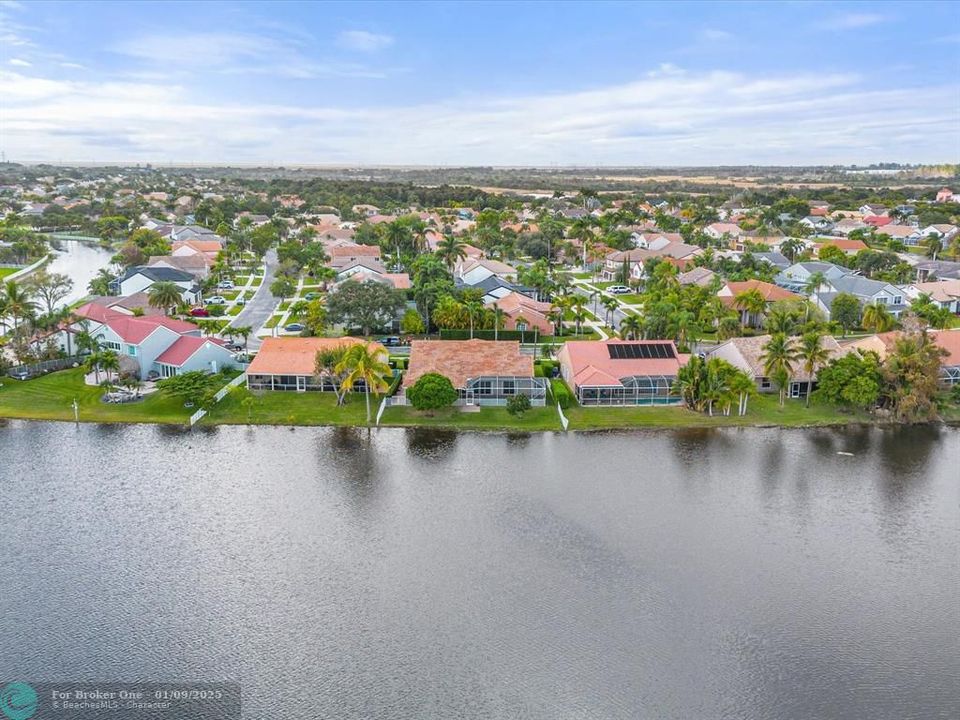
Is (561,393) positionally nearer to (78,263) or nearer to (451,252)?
(451,252)

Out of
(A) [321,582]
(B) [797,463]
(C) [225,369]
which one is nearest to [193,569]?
(A) [321,582]

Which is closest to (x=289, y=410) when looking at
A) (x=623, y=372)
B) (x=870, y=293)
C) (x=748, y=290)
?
(x=623, y=372)

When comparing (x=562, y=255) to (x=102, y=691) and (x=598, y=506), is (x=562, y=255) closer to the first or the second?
(x=598, y=506)

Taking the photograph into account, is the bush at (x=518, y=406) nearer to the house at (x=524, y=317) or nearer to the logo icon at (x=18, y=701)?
the house at (x=524, y=317)

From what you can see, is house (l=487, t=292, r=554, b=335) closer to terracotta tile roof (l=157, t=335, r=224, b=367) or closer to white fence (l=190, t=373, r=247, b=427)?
white fence (l=190, t=373, r=247, b=427)

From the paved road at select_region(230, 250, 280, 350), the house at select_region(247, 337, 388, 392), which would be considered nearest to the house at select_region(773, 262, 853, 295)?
the house at select_region(247, 337, 388, 392)
